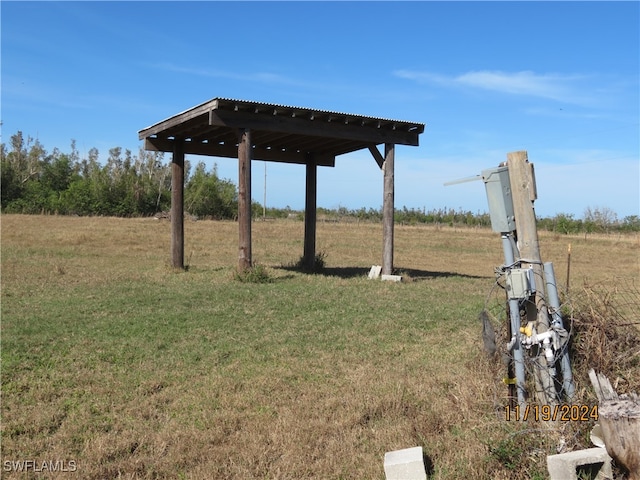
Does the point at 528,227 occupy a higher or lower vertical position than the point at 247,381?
higher

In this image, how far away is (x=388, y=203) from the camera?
44.9 ft

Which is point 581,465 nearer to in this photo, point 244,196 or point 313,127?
A: point 244,196

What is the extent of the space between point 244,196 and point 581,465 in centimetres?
946

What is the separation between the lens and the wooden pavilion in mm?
12031

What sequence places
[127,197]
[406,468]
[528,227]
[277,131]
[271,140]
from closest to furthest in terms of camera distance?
[406,468]
[528,227]
[277,131]
[271,140]
[127,197]

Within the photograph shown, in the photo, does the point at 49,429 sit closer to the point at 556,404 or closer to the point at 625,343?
the point at 556,404

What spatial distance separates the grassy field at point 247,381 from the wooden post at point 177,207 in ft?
9.44

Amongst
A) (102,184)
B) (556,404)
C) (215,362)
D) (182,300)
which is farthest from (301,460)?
(102,184)

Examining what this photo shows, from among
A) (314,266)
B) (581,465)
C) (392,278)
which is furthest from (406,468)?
(314,266)

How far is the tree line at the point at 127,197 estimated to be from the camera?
55.4 m

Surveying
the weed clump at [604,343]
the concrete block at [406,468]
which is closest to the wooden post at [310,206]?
the weed clump at [604,343]

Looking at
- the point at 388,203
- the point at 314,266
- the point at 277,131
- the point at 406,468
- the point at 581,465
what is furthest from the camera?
the point at 314,266
